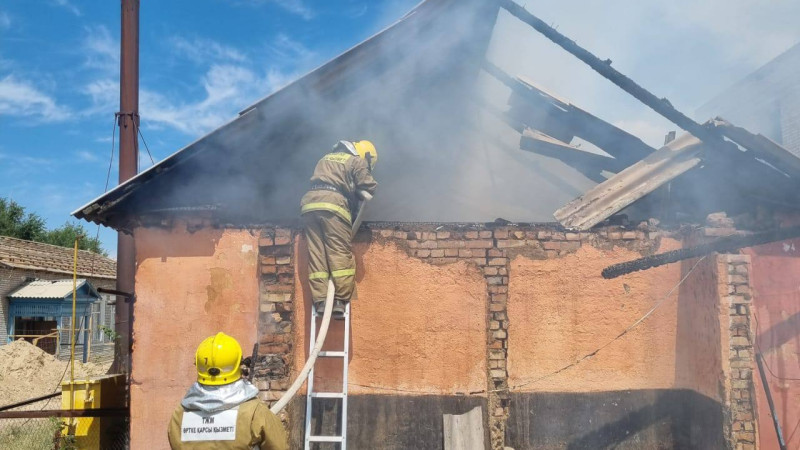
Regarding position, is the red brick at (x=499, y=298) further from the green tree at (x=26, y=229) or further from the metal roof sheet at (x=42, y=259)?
the green tree at (x=26, y=229)

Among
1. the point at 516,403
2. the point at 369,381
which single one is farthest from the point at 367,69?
the point at 516,403

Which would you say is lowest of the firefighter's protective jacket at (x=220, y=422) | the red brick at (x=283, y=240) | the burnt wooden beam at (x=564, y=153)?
the firefighter's protective jacket at (x=220, y=422)

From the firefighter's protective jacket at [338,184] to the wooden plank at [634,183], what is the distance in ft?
6.27

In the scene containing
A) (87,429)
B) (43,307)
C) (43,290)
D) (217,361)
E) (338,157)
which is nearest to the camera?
(217,361)

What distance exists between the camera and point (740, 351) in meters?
4.30

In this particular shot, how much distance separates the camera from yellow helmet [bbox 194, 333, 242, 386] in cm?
255

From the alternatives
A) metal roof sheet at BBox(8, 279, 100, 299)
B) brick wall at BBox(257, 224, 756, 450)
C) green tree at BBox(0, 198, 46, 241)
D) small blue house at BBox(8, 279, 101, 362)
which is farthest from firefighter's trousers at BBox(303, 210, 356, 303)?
green tree at BBox(0, 198, 46, 241)

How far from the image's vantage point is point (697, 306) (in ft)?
15.2

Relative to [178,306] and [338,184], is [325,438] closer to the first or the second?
[178,306]

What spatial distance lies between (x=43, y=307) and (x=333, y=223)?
18.6 metres

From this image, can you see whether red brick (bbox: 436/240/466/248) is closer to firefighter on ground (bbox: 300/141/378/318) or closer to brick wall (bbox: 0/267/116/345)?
firefighter on ground (bbox: 300/141/378/318)

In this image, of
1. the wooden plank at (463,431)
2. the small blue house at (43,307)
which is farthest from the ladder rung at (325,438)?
the small blue house at (43,307)

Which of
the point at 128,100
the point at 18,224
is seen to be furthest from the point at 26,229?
the point at 128,100

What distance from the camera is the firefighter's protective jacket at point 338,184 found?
14.4ft
